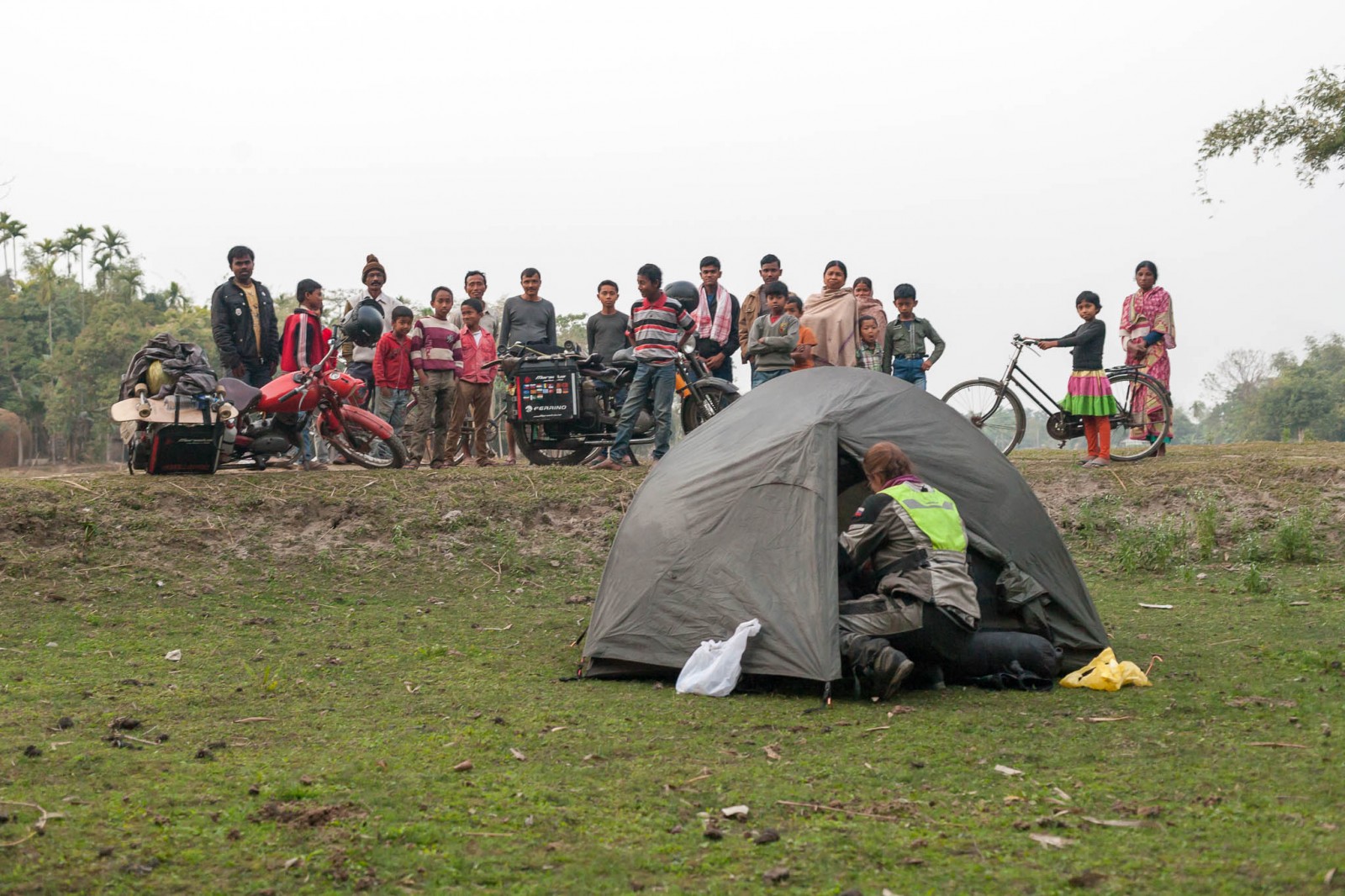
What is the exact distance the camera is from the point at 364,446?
1139 cm

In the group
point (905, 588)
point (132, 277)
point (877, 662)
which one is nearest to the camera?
point (877, 662)

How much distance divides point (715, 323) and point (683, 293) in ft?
1.55

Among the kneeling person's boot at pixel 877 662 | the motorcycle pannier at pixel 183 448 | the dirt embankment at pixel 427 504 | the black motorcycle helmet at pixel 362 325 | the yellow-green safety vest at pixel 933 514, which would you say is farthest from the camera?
the black motorcycle helmet at pixel 362 325

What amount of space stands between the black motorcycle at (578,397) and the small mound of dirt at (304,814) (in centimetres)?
763

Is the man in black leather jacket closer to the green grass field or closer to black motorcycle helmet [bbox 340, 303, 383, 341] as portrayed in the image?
black motorcycle helmet [bbox 340, 303, 383, 341]

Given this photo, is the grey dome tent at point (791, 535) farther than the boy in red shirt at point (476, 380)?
No

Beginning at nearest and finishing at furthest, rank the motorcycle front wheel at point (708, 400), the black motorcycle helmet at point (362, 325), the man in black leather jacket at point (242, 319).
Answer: the black motorcycle helmet at point (362, 325) < the man in black leather jacket at point (242, 319) < the motorcycle front wheel at point (708, 400)

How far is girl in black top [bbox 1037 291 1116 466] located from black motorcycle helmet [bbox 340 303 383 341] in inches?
256

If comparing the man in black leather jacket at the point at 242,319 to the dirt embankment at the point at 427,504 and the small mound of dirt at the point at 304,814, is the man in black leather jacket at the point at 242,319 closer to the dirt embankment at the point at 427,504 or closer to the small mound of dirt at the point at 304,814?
the dirt embankment at the point at 427,504

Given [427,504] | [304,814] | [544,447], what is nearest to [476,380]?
[544,447]

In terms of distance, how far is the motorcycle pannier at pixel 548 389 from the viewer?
11.7 meters

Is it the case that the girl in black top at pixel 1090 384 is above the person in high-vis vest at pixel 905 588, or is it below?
above

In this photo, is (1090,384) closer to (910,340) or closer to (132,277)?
(910,340)

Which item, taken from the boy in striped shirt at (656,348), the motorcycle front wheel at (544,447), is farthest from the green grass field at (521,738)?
the motorcycle front wheel at (544,447)
